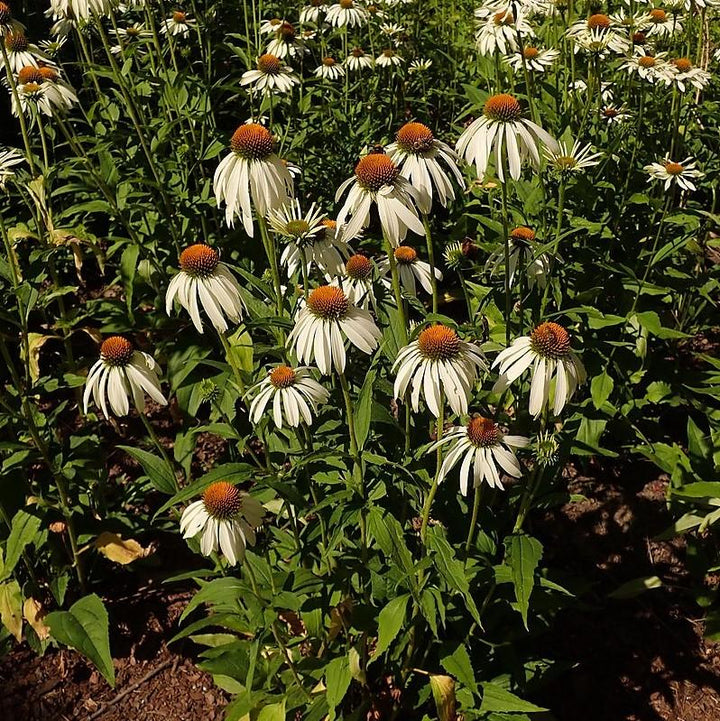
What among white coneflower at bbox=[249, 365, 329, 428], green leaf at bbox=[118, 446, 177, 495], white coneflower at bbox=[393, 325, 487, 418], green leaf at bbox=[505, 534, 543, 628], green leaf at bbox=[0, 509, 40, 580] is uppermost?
white coneflower at bbox=[393, 325, 487, 418]

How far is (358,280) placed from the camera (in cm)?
222

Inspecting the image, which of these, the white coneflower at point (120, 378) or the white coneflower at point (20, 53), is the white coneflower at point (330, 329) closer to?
the white coneflower at point (120, 378)

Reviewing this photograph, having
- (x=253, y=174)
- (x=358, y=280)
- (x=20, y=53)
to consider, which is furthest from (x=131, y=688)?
(x=20, y=53)

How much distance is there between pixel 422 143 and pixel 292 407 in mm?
749

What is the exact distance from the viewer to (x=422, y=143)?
189 cm

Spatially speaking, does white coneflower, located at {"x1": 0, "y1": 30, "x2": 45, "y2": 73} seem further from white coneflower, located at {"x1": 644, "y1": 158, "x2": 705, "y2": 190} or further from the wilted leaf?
the wilted leaf

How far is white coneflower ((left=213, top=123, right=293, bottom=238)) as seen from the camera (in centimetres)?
191

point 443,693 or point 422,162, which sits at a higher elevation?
point 422,162

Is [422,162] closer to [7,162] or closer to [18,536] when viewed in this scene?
[18,536]

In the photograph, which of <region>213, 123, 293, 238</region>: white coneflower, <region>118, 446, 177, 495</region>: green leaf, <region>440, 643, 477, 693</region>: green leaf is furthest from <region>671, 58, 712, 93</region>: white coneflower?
<region>118, 446, 177, 495</region>: green leaf

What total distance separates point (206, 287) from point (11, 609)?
1512 mm

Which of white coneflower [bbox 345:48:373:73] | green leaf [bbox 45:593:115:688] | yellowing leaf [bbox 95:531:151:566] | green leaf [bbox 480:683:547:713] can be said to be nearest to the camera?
green leaf [bbox 480:683:547:713]

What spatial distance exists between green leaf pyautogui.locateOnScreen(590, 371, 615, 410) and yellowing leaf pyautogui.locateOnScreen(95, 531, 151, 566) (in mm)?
1840

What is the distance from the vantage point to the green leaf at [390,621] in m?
1.85
